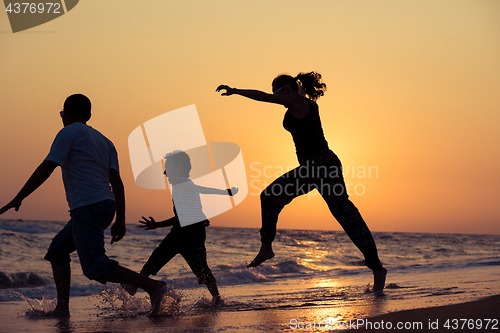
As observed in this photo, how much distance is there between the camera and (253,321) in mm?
3213

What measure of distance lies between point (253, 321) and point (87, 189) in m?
1.59

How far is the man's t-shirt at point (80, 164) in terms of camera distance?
335 cm

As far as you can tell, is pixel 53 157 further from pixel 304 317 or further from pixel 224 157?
pixel 224 157

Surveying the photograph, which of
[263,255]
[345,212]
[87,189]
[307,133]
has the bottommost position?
[263,255]

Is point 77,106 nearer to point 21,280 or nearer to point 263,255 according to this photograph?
point 263,255

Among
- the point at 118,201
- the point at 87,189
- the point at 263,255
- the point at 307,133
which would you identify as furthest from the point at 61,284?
the point at 307,133

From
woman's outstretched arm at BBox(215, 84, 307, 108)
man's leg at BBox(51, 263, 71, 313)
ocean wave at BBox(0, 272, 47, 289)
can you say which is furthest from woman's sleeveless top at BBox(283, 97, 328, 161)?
ocean wave at BBox(0, 272, 47, 289)

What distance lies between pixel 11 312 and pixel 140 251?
11.5 m

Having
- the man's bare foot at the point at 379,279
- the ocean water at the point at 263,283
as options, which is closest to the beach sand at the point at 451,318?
→ the ocean water at the point at 263,283

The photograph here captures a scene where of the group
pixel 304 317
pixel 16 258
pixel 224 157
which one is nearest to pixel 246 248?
pixel 16 258

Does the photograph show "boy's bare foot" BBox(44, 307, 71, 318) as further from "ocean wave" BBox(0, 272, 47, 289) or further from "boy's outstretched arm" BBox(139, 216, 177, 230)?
"ocean wave" BBox(0, 272, 47, 289)

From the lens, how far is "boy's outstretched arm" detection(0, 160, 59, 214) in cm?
314

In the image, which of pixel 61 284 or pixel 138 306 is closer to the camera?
pixel 61 284

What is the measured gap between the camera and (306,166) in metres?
4.05
